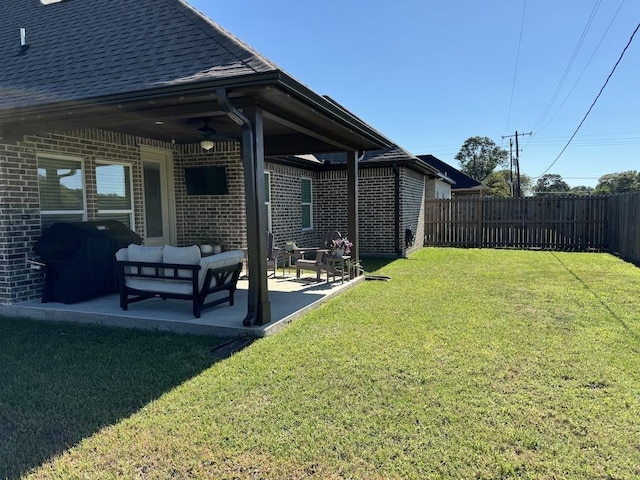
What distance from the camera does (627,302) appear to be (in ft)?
21.3

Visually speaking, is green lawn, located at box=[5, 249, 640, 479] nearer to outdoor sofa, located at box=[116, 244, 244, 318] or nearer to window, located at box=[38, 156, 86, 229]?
outdoor sofa, located at box=[116, 244, 244, 318]

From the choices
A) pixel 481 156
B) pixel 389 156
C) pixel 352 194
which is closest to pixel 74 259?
pixel 352 194

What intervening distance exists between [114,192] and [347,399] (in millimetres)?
6074

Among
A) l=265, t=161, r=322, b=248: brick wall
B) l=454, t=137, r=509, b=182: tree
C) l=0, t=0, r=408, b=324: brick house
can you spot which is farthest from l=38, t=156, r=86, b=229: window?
l=454, t=137, r=509, b=182: tree

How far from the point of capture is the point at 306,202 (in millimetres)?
13117

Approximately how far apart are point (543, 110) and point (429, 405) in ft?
108

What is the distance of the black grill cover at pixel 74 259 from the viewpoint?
20.0 ft

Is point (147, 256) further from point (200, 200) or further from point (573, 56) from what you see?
point (573, 56)

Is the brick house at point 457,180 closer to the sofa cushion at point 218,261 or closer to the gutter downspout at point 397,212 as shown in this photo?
the gutter downspout at point 397,212

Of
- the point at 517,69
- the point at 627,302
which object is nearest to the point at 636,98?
the point at 517,69

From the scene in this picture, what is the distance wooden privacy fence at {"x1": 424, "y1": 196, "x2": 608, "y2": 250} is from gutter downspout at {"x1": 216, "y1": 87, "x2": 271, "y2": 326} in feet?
40.9

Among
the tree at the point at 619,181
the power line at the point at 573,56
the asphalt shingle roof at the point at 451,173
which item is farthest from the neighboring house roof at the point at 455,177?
the tree at the point at 619,181

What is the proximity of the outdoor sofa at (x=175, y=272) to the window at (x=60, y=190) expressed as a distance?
1.69 m

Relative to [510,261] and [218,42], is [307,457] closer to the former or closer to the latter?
[218,42]
